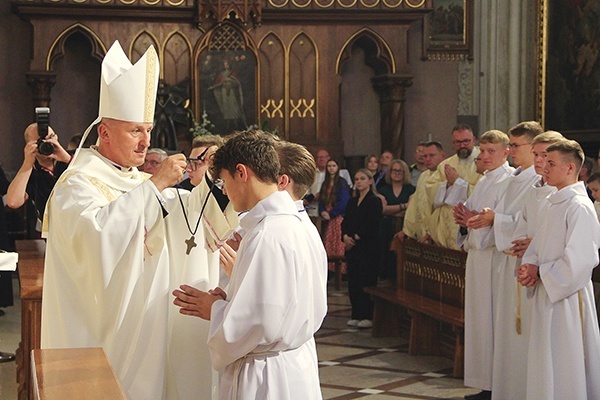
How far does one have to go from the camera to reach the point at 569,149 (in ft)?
19.5

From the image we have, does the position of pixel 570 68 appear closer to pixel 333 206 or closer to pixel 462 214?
pixel 333 206

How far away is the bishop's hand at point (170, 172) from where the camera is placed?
4102 millimetres

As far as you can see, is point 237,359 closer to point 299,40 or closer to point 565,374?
point 565,374

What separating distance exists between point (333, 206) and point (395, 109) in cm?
351

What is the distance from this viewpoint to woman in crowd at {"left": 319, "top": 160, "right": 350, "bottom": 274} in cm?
1252

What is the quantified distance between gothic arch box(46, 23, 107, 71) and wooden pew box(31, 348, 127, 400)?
11468 millimetres

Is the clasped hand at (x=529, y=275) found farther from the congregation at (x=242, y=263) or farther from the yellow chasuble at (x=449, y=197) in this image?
the yellow chasuble at (x=449, y=197)

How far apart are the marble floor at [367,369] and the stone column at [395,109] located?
5.52m

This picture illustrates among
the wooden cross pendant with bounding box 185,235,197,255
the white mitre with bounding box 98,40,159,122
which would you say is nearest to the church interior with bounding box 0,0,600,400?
the white mitre with bounding box 98,40,159,122

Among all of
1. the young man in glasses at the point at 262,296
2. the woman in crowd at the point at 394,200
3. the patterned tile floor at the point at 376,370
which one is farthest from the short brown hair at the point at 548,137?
the woman in crowd at the point at 394,200

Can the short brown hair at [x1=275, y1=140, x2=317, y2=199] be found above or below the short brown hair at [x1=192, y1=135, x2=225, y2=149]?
below

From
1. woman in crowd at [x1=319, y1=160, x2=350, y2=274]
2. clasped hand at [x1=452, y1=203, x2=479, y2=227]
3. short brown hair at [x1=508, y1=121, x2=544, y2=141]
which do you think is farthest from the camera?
woman in crowd at [x1=319, y1=160, x2=350, y2=274]

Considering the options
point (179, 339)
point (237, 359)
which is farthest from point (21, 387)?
point (237, 359)

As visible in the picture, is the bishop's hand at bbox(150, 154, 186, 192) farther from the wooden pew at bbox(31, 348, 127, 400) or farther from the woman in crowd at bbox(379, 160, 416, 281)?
the woman in crowd at bbox(379, 160, 416, 281)
